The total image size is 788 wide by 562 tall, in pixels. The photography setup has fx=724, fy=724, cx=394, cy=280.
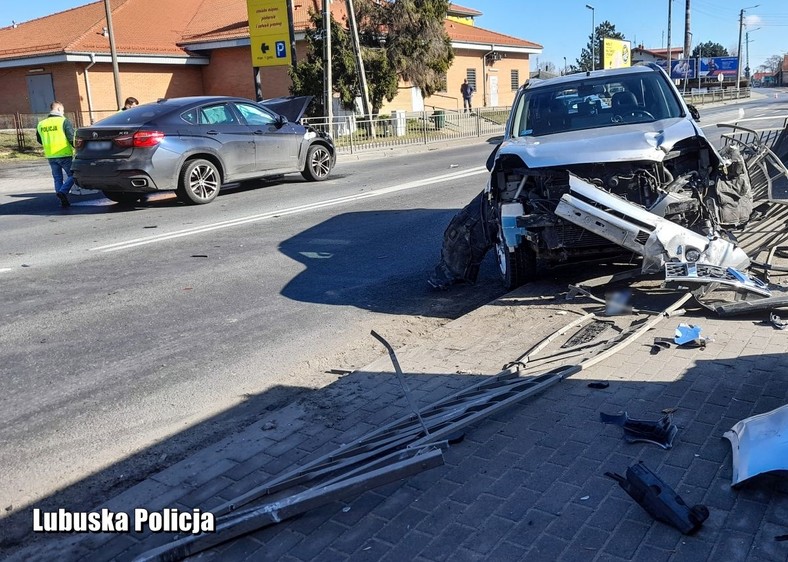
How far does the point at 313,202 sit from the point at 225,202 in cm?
176

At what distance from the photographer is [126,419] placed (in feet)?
14.7

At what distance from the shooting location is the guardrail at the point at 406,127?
23.4 metres

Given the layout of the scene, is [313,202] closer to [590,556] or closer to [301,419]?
[301,419]

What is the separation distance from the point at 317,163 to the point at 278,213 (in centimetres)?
451

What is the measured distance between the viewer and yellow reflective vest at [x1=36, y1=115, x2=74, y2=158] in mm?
13523

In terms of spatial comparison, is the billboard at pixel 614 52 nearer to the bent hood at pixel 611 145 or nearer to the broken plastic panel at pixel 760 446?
the bent hood at pixel 611 145

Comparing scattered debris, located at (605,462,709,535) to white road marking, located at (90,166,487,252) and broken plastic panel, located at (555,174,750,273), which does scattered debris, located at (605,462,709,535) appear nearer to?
broken plastic panel, located at (555,174,750,273)

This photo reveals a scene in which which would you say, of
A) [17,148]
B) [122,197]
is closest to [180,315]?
[122,197]

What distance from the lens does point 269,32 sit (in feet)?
89.4

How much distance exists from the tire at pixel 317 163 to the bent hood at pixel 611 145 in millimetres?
9728

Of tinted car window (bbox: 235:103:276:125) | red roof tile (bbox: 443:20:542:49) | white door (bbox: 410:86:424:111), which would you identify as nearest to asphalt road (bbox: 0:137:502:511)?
tinted car window (bbox: 235:103:276:125)

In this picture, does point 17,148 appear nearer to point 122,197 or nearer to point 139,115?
point 122,197

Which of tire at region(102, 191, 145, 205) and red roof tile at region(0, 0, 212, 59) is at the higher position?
red roof tile at region(0, 0, 212, 59)

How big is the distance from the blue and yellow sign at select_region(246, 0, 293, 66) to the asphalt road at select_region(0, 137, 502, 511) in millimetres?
16064
